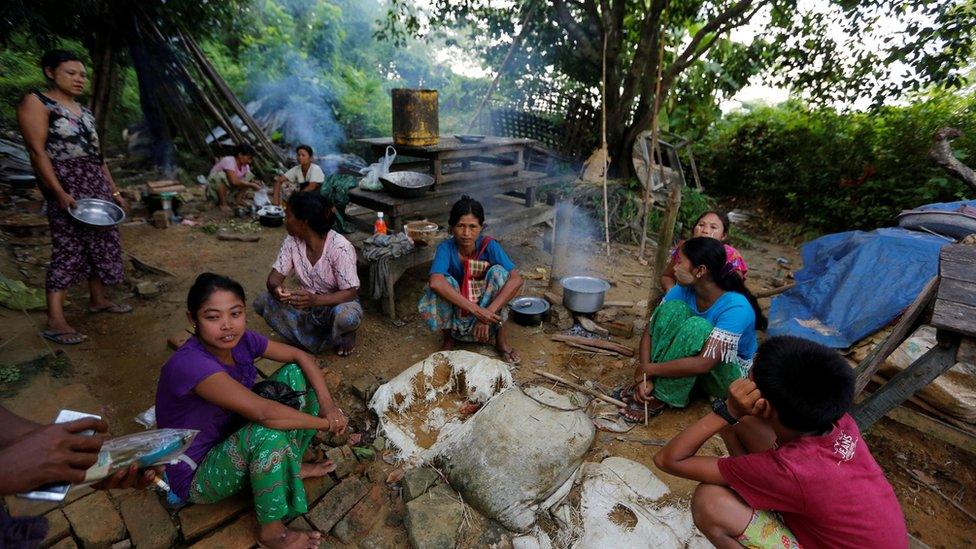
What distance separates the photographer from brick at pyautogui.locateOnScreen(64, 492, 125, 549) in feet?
6.28

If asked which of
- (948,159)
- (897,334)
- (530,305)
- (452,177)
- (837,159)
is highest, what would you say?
(837,159)

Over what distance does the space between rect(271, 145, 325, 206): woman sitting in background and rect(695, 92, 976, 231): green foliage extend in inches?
277

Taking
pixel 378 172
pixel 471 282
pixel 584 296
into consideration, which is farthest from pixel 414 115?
pixel 584 296

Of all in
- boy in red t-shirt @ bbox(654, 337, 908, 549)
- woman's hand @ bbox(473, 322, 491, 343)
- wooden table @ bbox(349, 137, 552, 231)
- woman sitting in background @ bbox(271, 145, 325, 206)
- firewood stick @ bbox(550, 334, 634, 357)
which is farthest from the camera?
woman sitting in background @ bbox(271, 145, 325, 206)

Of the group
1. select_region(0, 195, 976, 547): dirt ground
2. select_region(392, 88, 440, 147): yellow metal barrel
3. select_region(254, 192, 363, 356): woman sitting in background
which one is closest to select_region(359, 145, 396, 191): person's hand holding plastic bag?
select_region(392, 88, 440, 147): yellow metal barrel

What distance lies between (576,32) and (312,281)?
6307mm

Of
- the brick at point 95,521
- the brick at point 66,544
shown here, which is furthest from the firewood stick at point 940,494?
the brick at point 66,544

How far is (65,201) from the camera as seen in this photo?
3.12m

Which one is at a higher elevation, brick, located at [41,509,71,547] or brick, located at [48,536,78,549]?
brick, located at [41,509,71,547]

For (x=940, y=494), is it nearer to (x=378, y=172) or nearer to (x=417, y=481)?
(x=417, y=481)

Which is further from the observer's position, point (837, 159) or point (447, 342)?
point (837, 159)

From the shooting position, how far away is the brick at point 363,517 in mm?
2162

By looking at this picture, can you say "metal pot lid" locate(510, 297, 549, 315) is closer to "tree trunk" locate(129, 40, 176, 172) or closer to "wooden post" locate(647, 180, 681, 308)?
"wooden post" locate(647, 180, 681, 308)

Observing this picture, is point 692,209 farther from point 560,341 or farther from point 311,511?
point 311,511
